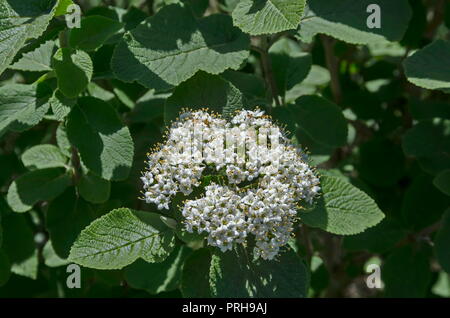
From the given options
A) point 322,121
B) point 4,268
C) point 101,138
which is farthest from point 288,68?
point 4,268

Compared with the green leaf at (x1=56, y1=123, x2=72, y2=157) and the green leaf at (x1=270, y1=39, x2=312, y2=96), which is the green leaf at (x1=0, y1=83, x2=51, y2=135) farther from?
the green leaf at (x1=270, y1=39, x2=312, y2=96)

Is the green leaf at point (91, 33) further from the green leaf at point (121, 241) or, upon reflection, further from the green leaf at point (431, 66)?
the green leaf at point (431, 66)

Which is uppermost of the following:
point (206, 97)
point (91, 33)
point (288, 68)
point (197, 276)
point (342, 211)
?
point (91, 33)

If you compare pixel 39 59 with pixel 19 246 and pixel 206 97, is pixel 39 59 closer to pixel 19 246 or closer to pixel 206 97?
pixel 206 97

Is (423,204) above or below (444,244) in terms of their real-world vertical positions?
below

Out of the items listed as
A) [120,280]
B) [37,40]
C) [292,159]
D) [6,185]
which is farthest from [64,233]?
[292,159]

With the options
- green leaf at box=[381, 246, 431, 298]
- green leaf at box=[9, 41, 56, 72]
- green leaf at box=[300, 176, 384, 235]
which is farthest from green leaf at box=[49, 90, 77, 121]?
green leaf at box=[381, 246, 431, 298]

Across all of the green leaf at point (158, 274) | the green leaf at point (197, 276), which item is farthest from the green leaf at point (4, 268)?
the green leaf at point (197, 276)
